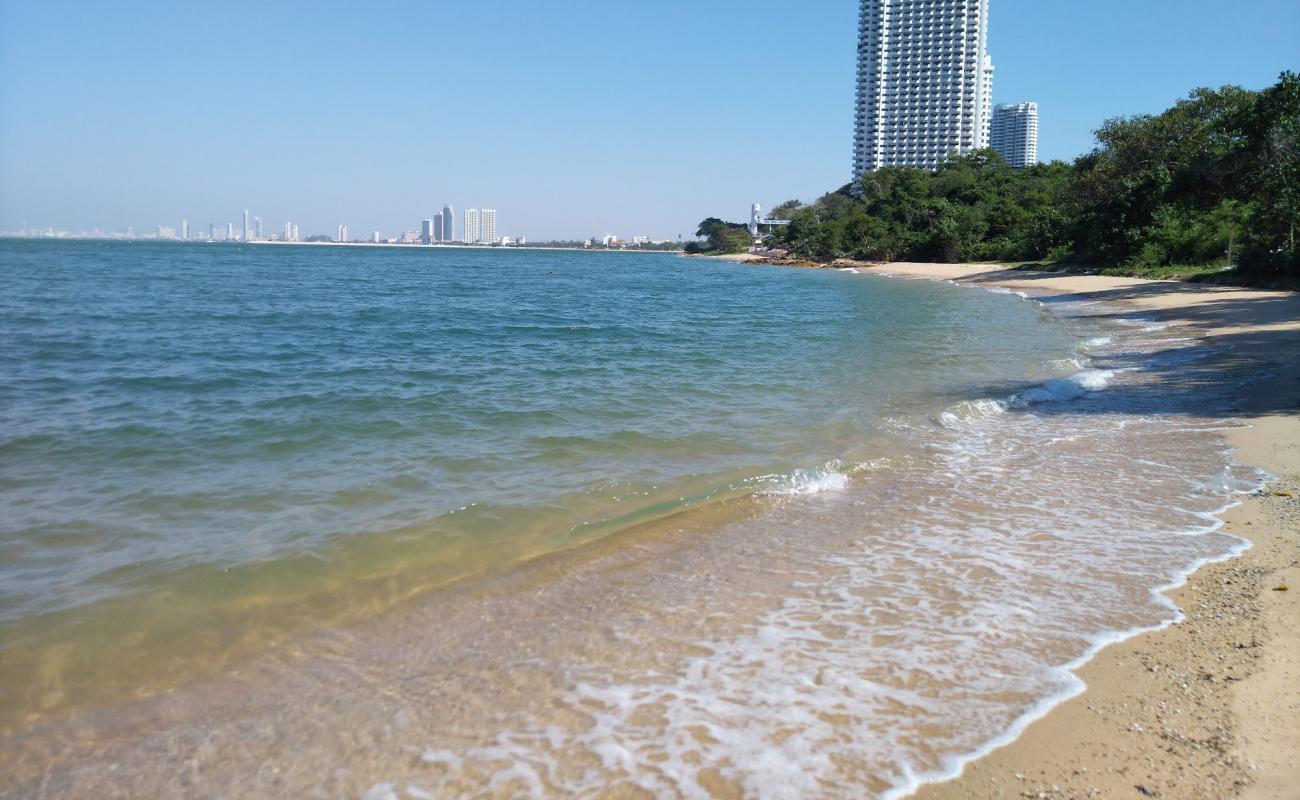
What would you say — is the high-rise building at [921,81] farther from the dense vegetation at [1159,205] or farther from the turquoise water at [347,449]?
the turquoise water at [347,449]

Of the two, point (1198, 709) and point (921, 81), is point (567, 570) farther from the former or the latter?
point (921, 81)

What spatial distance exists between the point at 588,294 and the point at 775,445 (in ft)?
111

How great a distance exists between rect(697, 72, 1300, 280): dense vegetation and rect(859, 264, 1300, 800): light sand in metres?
26.5

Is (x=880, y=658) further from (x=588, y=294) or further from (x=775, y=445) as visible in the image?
(x=588, y=294)

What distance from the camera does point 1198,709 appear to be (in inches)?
141

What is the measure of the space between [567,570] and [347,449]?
175 inches

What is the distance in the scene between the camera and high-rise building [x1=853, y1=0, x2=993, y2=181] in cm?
16550

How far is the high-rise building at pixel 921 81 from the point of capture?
166 m

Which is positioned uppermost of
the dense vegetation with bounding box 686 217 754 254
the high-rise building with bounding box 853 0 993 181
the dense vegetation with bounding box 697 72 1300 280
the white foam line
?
the high-rise building with bounding box 853 0 993 181

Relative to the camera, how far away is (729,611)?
4965 mm

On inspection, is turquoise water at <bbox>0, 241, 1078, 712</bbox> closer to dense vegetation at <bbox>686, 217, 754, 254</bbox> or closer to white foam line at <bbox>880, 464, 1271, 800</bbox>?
white foam line at <bbox>880, 464, 1271, 800</bbox>

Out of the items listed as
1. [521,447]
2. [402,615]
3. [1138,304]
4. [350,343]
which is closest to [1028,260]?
[1138,304]

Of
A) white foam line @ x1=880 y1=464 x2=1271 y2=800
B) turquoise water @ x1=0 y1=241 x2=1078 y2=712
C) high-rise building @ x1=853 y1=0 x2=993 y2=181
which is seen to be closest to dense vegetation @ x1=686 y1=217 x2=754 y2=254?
high-rise building @ x1=853 y1=0 x2=993 y2=181

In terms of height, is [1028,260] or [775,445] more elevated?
[1028,260]
